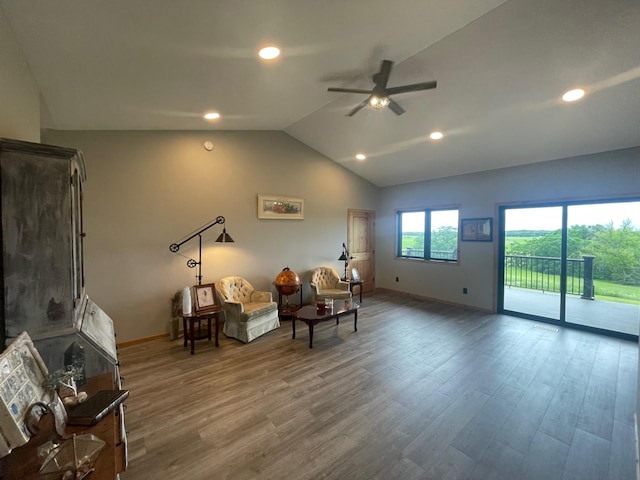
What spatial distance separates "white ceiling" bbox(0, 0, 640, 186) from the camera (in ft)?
5.74

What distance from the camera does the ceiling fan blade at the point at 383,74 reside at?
253cm

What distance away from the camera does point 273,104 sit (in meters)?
3.49

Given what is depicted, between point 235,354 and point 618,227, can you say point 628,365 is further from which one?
point 235,354

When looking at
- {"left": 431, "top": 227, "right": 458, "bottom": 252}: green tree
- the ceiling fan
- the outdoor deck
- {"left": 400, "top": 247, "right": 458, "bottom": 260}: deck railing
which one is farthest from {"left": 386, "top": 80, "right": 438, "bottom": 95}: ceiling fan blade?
the outdoor deck

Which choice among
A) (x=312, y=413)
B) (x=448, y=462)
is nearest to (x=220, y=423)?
(x=312, y=413)

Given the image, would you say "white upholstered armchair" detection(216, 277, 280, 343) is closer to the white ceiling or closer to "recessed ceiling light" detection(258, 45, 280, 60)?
the white ceiling

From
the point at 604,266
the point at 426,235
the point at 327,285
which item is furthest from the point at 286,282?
the point at 604,266

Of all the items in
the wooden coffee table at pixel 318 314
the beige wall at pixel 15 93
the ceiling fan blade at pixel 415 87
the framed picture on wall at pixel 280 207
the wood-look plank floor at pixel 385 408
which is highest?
the ceiling fan blade at pixel 415 87

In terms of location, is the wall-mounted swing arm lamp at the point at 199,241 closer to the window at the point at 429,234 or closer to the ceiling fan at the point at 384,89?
the ceiling fan at the point at 384,89

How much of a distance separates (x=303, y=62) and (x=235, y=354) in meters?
3.50

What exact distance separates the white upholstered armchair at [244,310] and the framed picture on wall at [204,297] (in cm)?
11

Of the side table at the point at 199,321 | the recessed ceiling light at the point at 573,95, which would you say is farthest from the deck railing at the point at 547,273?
the side table at the point at 199,321

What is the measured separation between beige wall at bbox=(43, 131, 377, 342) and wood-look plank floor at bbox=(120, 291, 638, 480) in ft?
2.93

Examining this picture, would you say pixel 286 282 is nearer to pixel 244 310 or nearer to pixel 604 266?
pixel 244 310
